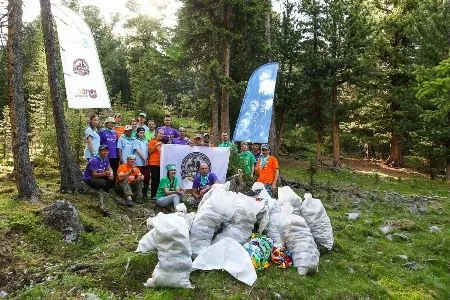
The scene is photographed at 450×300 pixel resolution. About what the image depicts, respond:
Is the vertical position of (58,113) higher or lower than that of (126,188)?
higher

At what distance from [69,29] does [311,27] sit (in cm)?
1533

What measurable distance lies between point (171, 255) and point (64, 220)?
8.57ft

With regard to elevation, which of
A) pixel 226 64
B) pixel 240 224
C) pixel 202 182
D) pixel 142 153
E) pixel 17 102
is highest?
pixel 226 64

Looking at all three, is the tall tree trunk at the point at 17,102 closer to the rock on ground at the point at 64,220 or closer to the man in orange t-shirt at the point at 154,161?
the rock on ground at the point at 64,220

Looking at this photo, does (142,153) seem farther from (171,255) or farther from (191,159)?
(171,255)

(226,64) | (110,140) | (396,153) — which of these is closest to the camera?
(110,140)

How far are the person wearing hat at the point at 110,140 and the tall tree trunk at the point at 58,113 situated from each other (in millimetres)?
816

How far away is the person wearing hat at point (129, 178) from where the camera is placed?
33.0ft

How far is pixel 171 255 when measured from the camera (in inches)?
237

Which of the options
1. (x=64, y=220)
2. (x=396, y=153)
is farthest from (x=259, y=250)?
(x=396, y=153)

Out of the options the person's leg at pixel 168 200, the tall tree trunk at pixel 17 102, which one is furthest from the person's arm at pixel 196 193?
the tall tree trunk at pixel 17 102

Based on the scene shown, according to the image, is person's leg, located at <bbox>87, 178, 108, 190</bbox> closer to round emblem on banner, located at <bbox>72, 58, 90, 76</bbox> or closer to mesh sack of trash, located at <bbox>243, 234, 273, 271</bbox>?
mesh sack of trash, located at <bbox>243, 234, 273, 271</bbox>

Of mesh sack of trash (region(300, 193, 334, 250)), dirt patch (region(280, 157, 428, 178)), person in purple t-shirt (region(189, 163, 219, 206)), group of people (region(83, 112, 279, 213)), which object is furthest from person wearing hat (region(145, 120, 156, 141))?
dirt patch (region(280, 157, 428, 178))

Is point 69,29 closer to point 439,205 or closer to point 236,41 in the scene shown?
point 236,41
